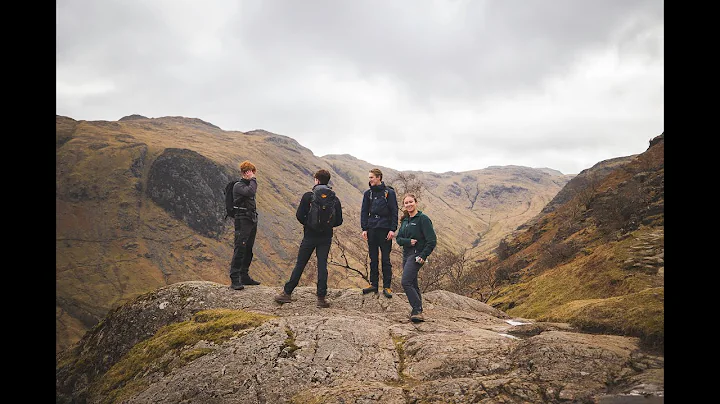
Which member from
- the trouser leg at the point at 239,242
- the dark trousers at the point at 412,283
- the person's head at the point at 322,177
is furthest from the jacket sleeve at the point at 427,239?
the trouser leg at the point at 239,242

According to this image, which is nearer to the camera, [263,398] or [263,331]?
[263,398]

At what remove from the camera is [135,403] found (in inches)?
236

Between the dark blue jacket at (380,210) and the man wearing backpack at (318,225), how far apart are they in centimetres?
93

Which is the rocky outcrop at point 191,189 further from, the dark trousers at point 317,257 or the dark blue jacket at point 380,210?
the dark blue jacket at point 380,210

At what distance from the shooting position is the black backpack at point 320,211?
9766 millimetres

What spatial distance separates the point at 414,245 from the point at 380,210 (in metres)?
1.63

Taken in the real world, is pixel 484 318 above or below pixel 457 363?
below

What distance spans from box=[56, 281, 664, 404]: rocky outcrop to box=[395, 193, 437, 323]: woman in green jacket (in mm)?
668

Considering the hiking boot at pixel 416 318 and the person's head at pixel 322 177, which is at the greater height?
the person's head at pixel 322 177

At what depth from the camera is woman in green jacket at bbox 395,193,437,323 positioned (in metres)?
9.03

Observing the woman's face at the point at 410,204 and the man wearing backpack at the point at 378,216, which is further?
the man wearing backpack at the point at 378,216
